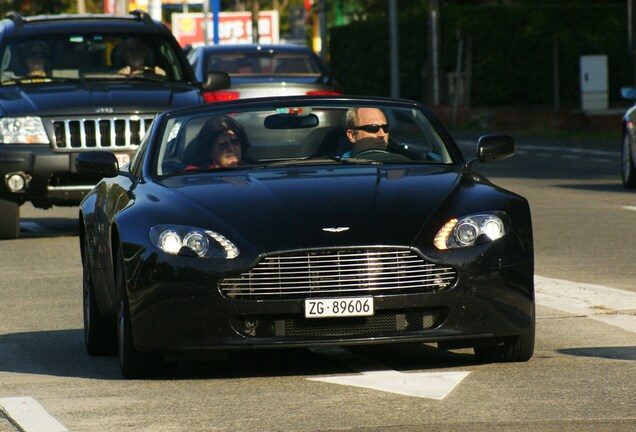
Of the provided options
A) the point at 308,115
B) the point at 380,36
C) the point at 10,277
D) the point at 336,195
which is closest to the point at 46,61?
the point at 10,277

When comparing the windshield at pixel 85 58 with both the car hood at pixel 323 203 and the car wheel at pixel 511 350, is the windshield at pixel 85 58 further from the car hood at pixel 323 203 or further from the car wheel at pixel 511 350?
the car wheel at pixel 511 350

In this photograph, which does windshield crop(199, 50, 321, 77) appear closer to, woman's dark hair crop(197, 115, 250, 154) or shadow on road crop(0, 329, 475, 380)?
woman's dark hair crop(197, 115, 250, 154)

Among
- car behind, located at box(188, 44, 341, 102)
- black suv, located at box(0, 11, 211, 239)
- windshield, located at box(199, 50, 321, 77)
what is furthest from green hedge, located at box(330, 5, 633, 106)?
black suv, located at box(0, 11, 211, 239)

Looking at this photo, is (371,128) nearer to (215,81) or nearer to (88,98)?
(88,98)

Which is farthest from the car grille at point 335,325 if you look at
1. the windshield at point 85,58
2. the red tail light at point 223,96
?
the red tail light at point 223,96

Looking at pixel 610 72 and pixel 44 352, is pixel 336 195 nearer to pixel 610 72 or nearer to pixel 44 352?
pixel 44 352

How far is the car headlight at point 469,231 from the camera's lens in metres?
7.91

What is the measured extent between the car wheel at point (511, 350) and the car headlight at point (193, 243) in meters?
1.34

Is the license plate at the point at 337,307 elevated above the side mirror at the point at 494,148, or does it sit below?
below

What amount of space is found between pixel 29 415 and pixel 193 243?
1.12m

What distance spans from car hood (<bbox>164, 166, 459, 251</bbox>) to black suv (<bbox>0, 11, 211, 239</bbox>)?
7.25 metres

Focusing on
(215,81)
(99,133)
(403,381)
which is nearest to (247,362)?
(403,381)

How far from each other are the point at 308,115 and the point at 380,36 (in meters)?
41.6

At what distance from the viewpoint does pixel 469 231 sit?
26.2ft
